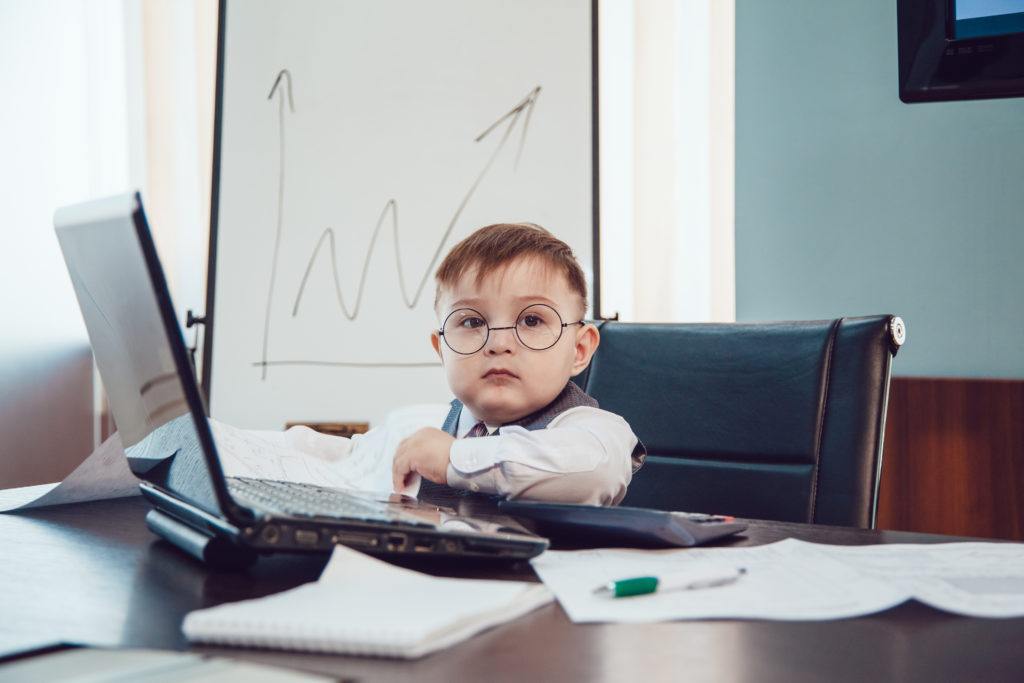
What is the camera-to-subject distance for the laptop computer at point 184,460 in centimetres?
48

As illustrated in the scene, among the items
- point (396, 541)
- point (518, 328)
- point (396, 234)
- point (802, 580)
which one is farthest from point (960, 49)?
point (396, 234)

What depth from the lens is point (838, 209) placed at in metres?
1.90

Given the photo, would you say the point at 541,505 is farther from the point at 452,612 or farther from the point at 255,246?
the point at 255,246

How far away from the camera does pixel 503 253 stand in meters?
1.10

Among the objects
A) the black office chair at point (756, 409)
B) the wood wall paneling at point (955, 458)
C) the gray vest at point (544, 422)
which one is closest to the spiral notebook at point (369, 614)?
the gray vest at point (544, 422)

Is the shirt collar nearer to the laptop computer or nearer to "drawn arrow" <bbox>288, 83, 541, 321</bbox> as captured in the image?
the laptop computer

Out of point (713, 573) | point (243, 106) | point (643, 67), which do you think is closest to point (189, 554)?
point (713, 573)

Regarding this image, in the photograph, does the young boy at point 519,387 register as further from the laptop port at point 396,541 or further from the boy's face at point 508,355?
the laptop port at point 396,541

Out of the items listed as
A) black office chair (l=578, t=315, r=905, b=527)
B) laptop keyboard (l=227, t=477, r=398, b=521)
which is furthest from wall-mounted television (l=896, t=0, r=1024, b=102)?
laptop keyboard (l=227, t=477, r=398, b=521)

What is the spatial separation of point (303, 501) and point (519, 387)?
0.48 metres

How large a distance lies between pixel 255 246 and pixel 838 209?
1574 mm

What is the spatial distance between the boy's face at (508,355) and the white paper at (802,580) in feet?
1.42

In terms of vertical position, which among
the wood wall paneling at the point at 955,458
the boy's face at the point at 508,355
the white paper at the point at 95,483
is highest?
the boy's face at the point at 508,355

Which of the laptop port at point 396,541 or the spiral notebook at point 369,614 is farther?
the laptop port at point 396,541
